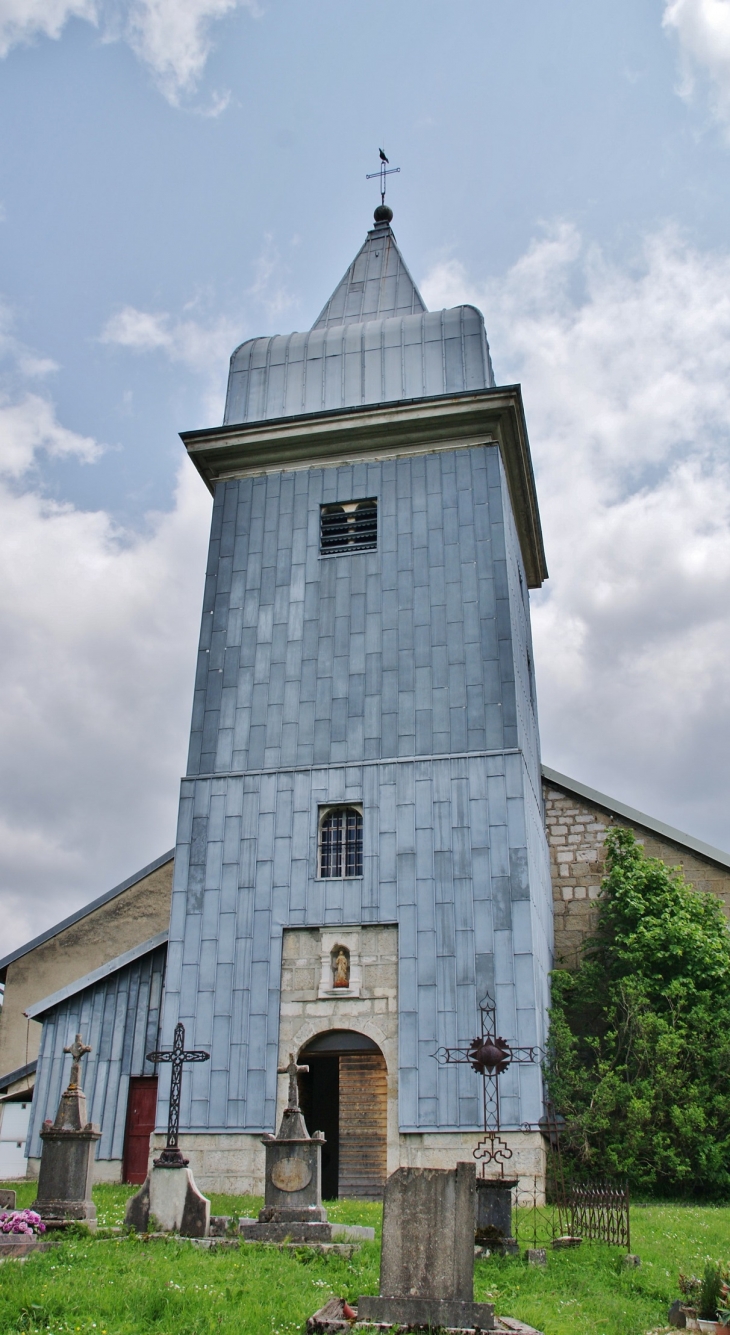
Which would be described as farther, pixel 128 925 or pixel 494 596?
pixel 128 925

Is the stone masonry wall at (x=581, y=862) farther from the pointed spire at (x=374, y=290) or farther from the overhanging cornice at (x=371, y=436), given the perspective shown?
the pointed spire at (x=374, y=290)

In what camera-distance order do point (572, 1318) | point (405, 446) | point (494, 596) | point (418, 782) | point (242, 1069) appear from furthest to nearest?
1. point (405, 446)
2. point (494, 596)
3. point (418, 782)
4. point (242, 1069)
5. point (572, 1318)

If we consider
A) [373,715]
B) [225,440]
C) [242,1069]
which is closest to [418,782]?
[373,715]

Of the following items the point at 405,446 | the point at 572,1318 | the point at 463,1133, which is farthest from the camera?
the point at 405,446

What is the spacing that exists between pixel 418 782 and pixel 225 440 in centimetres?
788

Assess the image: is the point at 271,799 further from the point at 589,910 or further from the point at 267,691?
the point at 589,910

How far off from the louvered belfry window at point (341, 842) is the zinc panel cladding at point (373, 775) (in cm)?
25

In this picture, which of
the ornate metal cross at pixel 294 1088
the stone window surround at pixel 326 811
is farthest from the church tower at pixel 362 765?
the ornate metal cross at pixel 294 1088

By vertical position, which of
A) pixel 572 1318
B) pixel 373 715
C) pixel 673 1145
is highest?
pixel 373 715

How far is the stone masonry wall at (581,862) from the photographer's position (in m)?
20.0

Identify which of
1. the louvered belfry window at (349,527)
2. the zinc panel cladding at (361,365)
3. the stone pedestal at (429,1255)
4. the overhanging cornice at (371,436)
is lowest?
the stone pedestal at (429,1255)

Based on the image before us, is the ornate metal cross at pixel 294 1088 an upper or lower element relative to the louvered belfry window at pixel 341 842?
lower

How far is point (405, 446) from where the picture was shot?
776 inches

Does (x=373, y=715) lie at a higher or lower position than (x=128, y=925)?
higher
